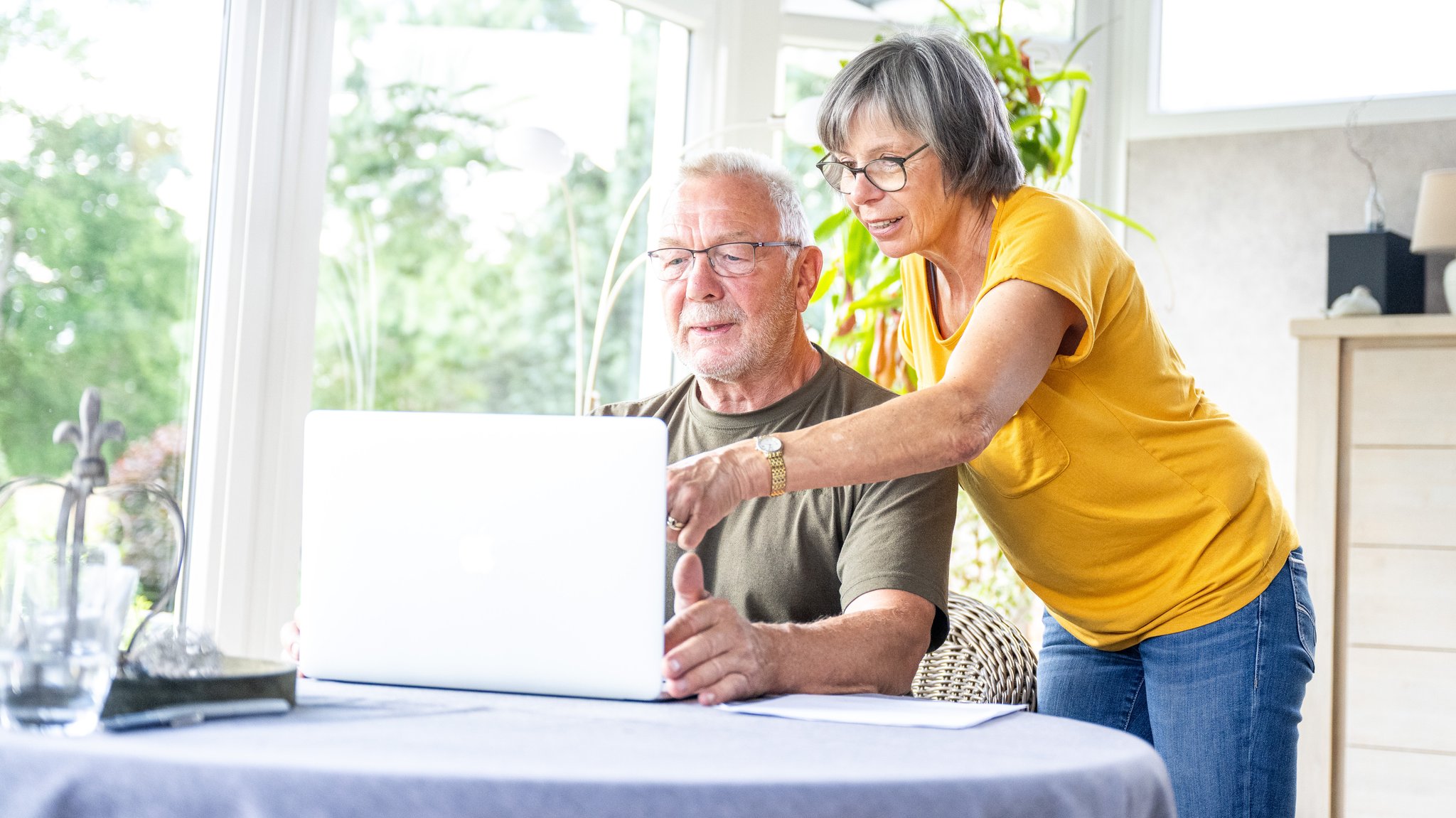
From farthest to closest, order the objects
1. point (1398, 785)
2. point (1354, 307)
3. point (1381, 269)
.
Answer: point (1381, 269) → point (1354, 307) → point (1398, 785)

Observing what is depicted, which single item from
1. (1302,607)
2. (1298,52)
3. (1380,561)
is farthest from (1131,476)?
(1298,52)

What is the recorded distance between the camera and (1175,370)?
63.0 inches

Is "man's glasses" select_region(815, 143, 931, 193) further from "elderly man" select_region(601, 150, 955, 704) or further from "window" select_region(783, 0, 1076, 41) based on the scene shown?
"window" select_region(783, 0, 1076, 41)

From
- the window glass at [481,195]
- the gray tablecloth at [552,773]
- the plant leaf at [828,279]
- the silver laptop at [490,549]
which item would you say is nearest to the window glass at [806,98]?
the window glass at [481,195]

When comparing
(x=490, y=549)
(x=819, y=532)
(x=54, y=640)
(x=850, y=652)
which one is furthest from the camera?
(x=819, y=532)

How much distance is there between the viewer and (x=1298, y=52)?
3.91 m

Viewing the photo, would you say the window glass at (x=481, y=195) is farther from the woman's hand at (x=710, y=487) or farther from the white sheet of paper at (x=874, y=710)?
the white sheet of paper at (x=874, y=710)

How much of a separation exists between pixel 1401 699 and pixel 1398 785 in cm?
21

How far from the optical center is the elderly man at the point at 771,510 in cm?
123

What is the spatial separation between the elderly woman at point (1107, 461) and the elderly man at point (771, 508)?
17 centimetres

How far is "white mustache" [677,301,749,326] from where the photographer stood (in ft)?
5.92

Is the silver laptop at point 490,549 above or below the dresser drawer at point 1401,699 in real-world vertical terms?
above

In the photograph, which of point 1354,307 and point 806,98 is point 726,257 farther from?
point 1354,307

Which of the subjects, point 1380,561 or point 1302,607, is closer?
point 1302,607
